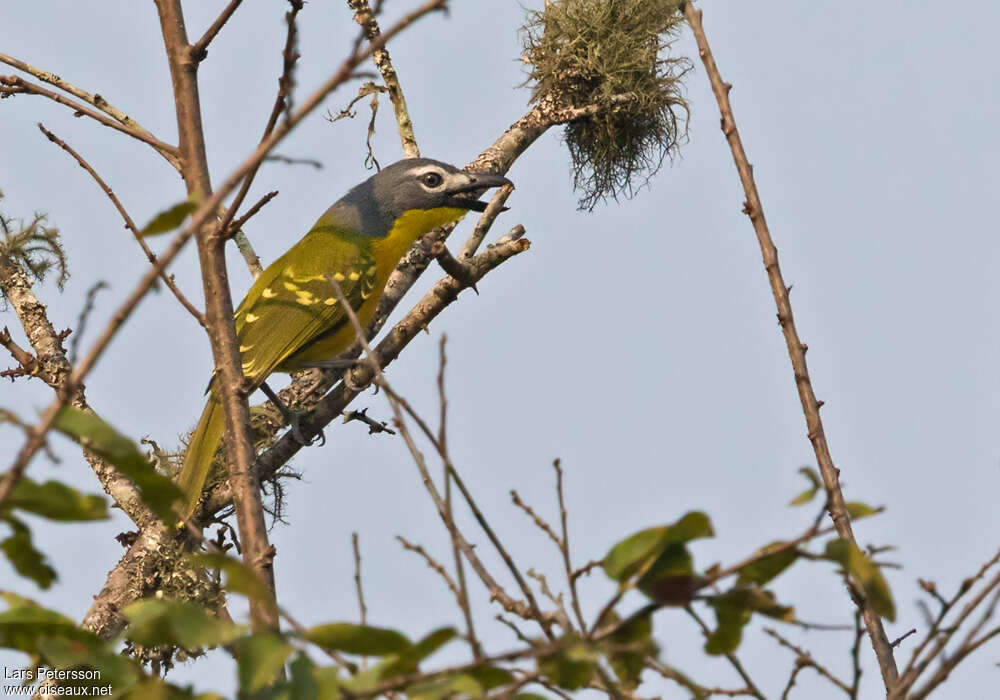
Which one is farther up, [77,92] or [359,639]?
[77,92]

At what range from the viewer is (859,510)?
1129 millimetres

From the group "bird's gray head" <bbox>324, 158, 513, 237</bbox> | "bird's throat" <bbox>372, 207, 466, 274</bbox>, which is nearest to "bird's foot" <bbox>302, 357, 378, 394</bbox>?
"bird's throat" <bbox>372, 207, 466, 274</bbox>

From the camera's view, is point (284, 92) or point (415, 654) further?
point (284, 92)

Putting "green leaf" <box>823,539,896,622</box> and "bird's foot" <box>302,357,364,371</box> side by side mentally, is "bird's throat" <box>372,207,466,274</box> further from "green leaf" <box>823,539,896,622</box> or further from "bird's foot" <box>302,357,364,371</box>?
"green leaf" <box>823,539,896,622</box>

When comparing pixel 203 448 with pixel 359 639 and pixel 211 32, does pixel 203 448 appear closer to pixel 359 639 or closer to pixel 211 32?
pixel 211 32

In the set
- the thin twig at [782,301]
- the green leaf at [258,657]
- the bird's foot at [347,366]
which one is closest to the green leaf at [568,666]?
the green leaf at [258,657]

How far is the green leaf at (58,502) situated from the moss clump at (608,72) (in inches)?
182

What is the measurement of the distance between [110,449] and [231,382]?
4.12 ft

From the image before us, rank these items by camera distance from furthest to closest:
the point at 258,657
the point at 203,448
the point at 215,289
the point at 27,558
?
the point at 203,448, the point at 215,289, the point at 27,558, the point at 258,657

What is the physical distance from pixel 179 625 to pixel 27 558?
0.89 feet

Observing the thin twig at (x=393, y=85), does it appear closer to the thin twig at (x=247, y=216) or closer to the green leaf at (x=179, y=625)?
the thin twig at (x=247, y=216)

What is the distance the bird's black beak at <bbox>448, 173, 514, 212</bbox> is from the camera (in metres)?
4.88

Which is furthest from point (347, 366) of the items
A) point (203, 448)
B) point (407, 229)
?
point (407, 229)

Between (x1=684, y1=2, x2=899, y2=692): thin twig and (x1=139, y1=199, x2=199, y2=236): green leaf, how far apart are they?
3.97 feet
